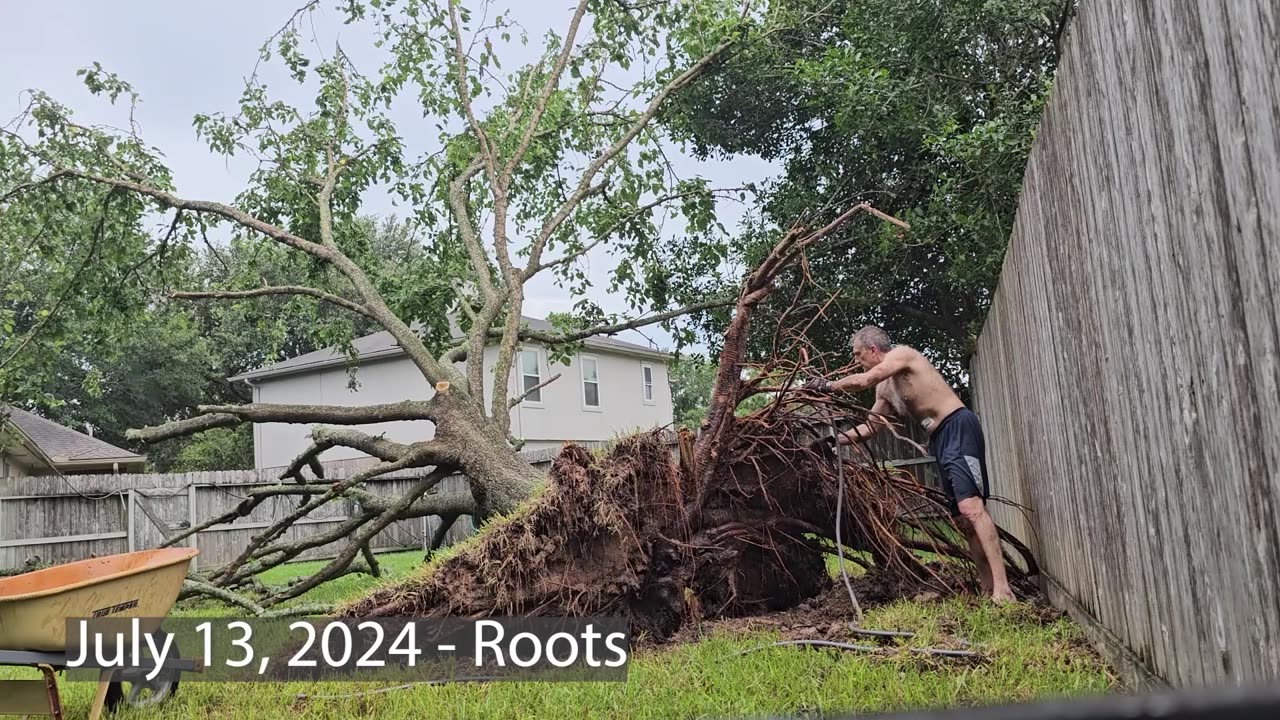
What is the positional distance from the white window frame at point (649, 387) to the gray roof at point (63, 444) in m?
13.9

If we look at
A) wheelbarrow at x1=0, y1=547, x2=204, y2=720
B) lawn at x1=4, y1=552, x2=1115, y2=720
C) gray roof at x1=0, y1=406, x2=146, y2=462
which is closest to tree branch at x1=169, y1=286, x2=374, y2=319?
wheelbarrow at x1=0, y1=547, x2=204, y2=720

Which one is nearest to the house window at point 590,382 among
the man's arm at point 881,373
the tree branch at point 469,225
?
the tree branch at point 469,225

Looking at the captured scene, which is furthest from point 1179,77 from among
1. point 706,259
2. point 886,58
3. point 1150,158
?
point 886,58

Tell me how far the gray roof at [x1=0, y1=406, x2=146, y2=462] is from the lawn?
1868cm

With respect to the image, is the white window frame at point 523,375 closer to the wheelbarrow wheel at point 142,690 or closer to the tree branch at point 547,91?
the tree branch at point 547,91

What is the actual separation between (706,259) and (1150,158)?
31.9 feet

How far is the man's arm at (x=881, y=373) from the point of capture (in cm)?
575

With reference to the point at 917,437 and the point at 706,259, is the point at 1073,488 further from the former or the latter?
the point at 917,437

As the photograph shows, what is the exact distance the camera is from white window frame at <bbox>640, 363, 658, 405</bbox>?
1117 inches

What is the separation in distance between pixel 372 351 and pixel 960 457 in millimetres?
20637

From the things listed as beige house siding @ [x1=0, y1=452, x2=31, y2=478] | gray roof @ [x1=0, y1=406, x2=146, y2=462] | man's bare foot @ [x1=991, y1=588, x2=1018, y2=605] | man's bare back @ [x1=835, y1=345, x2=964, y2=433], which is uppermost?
gray roof @ [x1=0, y1=406, x2=146, y2=462]

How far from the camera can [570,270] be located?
39.5 ft

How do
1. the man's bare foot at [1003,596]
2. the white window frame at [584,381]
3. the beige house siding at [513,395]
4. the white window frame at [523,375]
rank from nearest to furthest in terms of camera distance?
1. the man's bare foot at [1003,596]
2. the white window frame at [523,375]
3. the beige house siding at [513,395]
4. the white window frame at [584,381]

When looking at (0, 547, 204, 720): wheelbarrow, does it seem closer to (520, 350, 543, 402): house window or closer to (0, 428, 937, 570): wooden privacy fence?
(0, 428, 937, 570): wooden privacy fence
